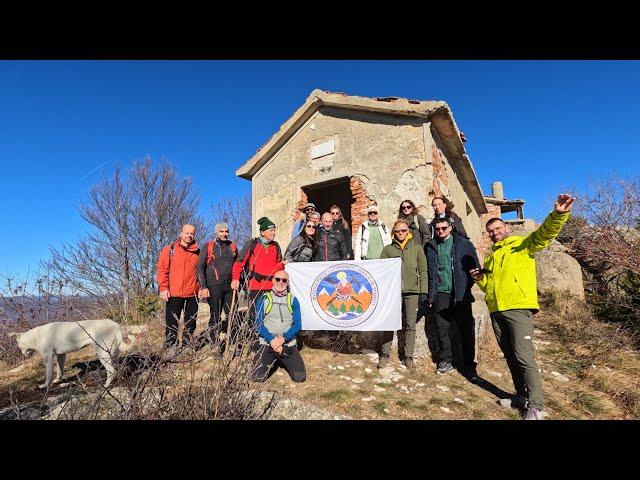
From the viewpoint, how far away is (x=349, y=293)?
16.0 ft

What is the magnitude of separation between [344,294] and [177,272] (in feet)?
8.01

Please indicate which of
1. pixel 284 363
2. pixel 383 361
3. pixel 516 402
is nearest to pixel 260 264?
pixel 284 363

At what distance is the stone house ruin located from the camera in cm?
598

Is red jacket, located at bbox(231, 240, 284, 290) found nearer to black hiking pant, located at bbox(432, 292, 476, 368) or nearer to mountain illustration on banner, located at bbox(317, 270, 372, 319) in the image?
mountain illustration on banner, located at bbox(317, 270, 372, 319)

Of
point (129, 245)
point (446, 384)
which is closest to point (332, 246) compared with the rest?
point (446, 384)

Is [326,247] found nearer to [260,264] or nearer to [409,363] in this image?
[260,264]

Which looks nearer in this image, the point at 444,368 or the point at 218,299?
the point at 444,368

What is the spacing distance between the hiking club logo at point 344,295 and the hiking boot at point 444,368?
3.79 feet

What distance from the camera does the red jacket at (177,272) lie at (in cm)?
480

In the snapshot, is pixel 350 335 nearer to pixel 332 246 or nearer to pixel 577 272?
pixel 332 246

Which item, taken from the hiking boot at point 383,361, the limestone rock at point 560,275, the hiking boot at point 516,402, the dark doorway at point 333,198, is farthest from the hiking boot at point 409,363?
the limestone rock at point 560,275

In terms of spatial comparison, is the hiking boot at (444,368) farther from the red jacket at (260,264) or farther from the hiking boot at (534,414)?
the red jacket at (260,264)
